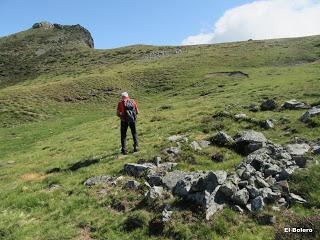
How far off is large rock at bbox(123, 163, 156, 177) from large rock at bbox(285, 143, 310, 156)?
5.63m

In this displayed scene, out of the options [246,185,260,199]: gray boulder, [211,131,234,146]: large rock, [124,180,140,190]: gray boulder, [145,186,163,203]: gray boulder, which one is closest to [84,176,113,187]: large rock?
[124,180,140,190]: gray boulder

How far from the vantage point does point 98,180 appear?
61.7 feet

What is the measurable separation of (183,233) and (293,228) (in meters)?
3.08

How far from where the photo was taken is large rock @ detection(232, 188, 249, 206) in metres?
13.5

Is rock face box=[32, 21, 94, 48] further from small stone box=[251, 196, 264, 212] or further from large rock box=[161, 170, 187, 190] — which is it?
small stone box=[251, 196, 264, 212]

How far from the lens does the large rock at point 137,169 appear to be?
18141 mm

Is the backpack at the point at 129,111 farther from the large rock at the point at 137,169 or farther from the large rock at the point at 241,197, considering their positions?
the large rock at the point at 241,197

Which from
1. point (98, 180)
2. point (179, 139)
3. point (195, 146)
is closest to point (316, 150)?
point (195, 146)

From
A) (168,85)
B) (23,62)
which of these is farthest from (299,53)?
(23,62)

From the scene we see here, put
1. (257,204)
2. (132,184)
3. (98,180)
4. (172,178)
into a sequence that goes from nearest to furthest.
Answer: (257,204), (172,178), (132,184), (98,180)

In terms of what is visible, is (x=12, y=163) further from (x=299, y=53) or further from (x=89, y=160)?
(x=299, y=53)

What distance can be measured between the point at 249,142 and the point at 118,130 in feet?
52.4

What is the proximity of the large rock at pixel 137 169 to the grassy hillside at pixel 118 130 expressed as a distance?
0.69 meters

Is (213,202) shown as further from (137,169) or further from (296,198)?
(137,169)
